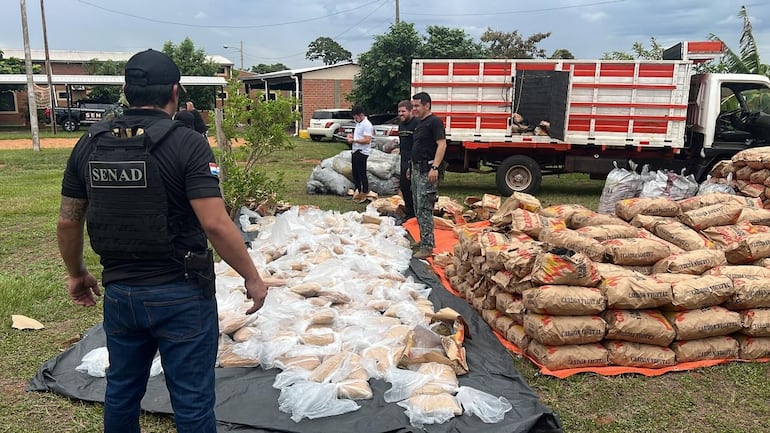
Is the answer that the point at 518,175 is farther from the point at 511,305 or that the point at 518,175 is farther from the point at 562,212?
the point at 511,305

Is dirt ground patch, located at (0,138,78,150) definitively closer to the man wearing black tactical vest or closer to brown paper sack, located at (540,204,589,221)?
brown paper sack, located at (540,204,589,221)

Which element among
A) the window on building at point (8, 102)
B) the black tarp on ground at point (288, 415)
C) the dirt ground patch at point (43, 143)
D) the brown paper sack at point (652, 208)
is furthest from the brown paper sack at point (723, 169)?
the window on building at point (8, 102)

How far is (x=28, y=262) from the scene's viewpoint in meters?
6.04

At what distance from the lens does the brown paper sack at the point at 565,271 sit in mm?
3748

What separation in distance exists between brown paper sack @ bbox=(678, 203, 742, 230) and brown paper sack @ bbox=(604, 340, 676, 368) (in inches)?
64.9

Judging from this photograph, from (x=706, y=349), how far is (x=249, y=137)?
19.4 ft

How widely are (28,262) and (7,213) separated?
10.0 ft

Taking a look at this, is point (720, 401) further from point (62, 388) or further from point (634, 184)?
point (634, 184)

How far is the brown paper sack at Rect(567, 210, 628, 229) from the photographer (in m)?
5.16

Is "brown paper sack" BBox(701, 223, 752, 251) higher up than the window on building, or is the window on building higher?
the window on building

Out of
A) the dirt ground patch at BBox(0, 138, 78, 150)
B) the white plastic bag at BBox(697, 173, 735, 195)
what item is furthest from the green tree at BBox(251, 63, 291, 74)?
the white plastic bag at BBox(697, 173, 735, 195)

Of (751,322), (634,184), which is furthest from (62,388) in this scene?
(634,184)

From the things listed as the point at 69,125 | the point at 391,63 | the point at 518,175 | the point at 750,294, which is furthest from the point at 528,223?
the point at 69,125

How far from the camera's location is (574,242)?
450 cm
